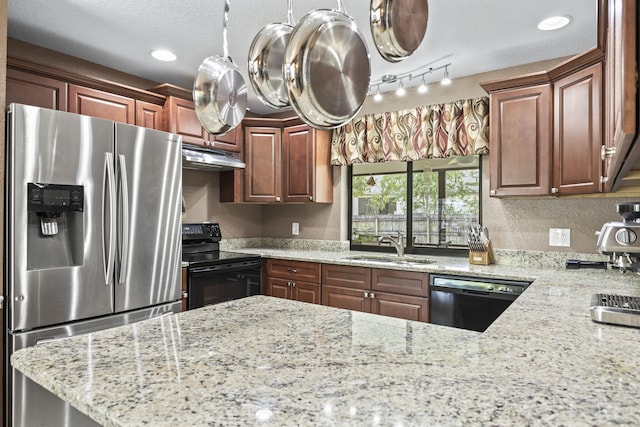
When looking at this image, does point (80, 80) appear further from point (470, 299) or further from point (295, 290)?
point (470, 299)

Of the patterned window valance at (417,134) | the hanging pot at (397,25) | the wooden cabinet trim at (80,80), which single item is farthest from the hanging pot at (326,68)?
the patterned window valance at (417,134)

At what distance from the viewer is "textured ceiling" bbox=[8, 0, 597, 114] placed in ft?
7.60

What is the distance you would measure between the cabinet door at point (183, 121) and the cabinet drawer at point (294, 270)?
127cm

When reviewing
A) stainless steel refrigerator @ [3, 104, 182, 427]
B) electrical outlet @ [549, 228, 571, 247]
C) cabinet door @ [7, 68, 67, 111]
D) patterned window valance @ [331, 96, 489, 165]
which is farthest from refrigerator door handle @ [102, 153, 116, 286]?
electrical outlet @ [549, 228, 571, 247]

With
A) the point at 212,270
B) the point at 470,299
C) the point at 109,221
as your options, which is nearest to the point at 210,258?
the point at 212,270

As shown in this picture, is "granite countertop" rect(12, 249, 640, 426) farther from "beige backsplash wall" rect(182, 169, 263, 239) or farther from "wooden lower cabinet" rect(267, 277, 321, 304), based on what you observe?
"beige backsplash wall" rect(182, 169, 263, 239)

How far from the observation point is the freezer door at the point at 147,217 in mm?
2451

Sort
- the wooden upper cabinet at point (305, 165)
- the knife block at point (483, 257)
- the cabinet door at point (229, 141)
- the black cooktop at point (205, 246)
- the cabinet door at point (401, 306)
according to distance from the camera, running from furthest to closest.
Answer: the wooden upper cabinet at point (305, 165) < the cabinet door at point (229, 141) < the black cooktop at point (205, 246) < the knife block at point (483, 257) < the cabinet door at point (401, 306)

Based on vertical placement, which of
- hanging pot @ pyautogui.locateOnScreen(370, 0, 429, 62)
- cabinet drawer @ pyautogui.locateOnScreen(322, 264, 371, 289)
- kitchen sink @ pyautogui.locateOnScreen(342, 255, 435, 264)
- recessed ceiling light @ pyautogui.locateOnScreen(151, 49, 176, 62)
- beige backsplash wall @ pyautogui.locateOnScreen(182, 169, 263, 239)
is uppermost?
recessed ceiling light @ pyautogui.locateOnScreen(151, 49, 176, 62)

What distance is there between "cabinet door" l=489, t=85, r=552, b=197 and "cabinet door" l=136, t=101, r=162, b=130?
8.57 ft

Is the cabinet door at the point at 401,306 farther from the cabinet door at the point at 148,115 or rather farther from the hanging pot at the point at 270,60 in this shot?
the cabinet door at the point at 148,115

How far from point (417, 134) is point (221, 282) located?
2.12 metres

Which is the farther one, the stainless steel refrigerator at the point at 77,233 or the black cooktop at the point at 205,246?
the black cooktop at the point at 205,246

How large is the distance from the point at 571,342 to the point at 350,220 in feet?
10.1
